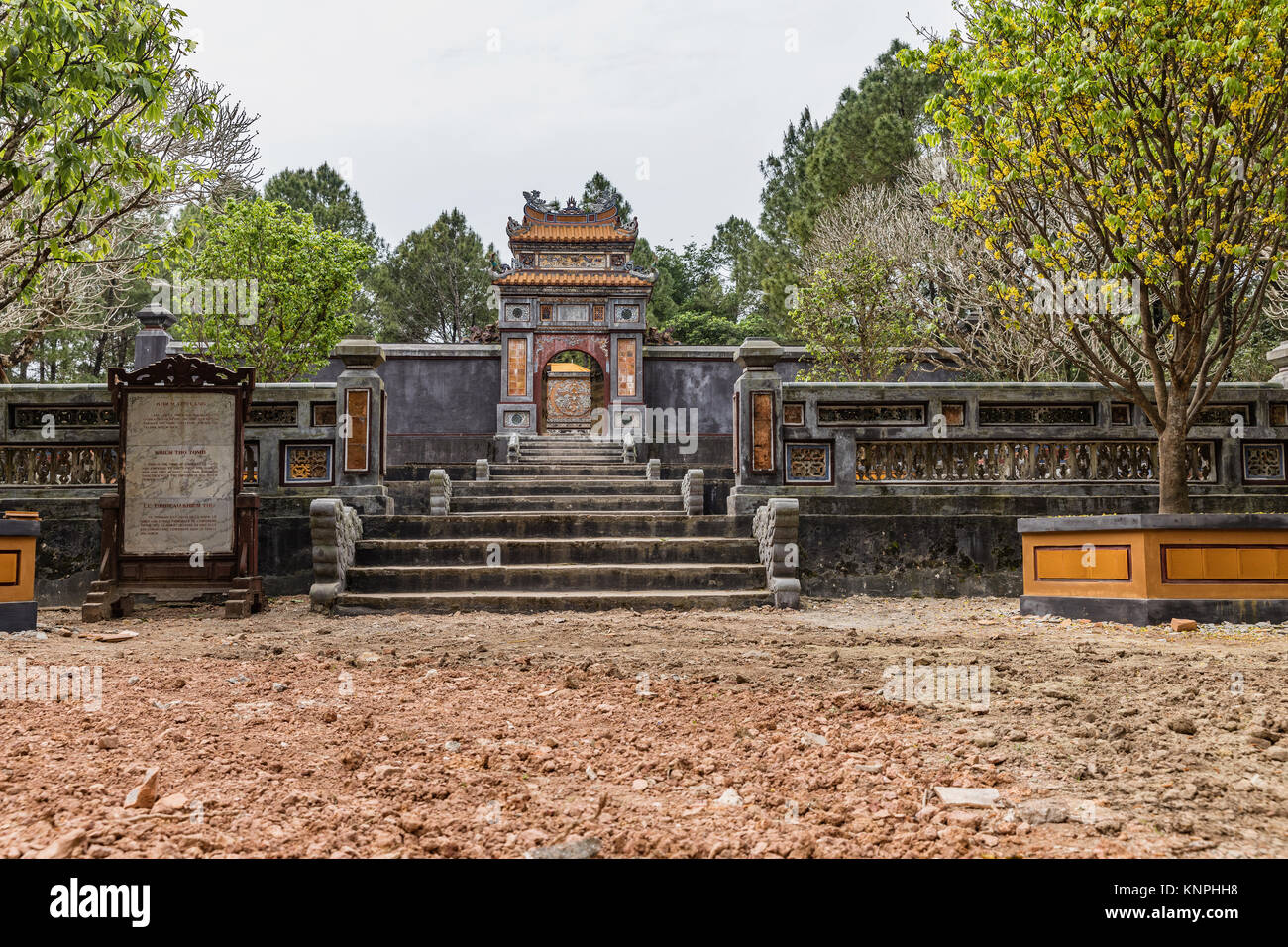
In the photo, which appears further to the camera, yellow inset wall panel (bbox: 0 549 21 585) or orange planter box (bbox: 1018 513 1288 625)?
yellow inset wall panel (bbox: 0 549 21 585)

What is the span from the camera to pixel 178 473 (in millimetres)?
7477

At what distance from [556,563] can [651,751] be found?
16.5 feet

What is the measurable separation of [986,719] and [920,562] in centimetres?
522

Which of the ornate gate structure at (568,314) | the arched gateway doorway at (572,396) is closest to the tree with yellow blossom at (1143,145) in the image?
the ornate gate structure at (568,314)

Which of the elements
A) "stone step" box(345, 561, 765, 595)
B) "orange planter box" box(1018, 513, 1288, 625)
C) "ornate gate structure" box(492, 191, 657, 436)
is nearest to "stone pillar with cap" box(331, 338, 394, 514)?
"stone step" box(345, 561, 765, 595)

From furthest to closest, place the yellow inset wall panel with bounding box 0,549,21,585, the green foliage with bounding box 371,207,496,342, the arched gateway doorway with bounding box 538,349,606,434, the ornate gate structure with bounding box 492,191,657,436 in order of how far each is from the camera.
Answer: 1. the green foliage with bounding box 371,207,496,342
2. the arched gateway doorway with bounding box 538,349,606,434
3. the ornate gate structure with bounding box 492,191,657,436
4. the yellow inset wall panel with bounding box 0,549,21,585

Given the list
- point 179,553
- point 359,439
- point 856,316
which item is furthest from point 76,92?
point 856,316

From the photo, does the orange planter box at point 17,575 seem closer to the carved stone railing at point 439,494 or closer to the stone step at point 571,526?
the stone step at point 571,526

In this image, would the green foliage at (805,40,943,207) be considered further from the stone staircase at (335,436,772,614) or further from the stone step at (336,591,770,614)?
the stone step at (336,591,770,614)

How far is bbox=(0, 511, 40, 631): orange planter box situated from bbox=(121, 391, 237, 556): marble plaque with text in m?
0.91

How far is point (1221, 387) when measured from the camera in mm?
8680

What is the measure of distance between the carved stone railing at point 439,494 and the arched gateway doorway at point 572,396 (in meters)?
12.2

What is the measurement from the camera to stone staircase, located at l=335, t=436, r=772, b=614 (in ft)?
23.8

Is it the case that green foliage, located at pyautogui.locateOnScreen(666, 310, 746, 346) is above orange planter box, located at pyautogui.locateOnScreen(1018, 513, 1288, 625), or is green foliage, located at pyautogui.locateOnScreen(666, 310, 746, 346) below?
above
